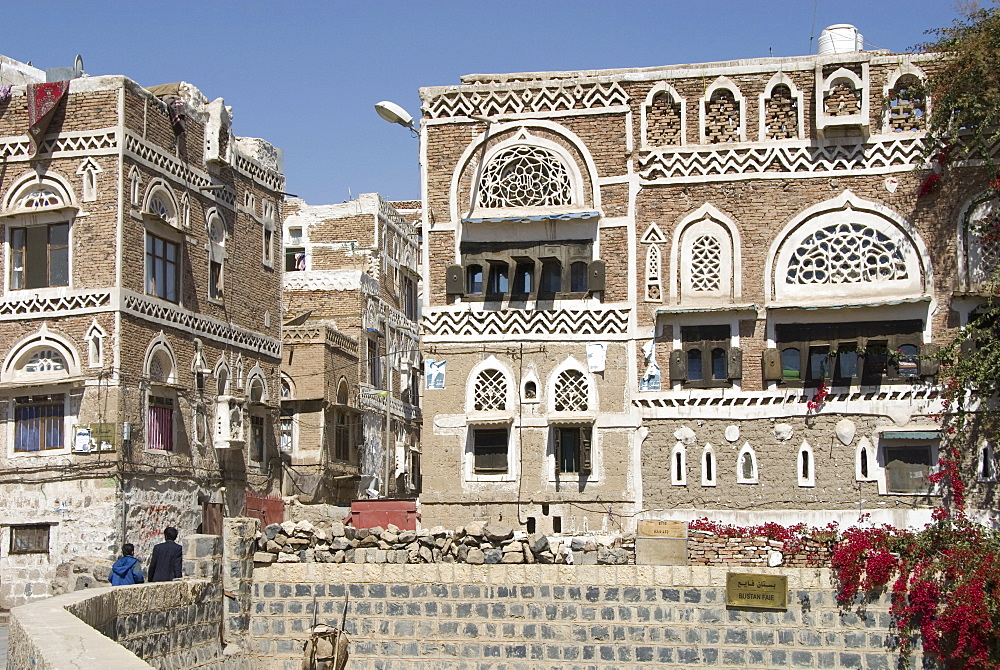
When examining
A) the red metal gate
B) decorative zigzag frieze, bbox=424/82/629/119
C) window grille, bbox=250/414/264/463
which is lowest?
the red metal gate

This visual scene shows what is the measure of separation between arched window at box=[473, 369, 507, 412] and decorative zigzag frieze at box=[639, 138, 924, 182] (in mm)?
4859

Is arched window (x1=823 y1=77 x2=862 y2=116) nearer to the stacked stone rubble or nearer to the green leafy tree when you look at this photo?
the green leafy tree

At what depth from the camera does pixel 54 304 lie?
29.0 meters

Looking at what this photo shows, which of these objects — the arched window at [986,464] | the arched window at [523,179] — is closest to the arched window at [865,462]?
the arched window at [986,464]

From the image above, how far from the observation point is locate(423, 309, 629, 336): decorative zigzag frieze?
2609cm

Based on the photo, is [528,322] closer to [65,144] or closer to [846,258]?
[846,258]

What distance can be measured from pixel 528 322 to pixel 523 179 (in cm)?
288

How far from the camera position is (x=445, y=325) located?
26.6 m

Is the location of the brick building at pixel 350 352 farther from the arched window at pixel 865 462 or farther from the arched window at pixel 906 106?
the arched window at pixel 906 106

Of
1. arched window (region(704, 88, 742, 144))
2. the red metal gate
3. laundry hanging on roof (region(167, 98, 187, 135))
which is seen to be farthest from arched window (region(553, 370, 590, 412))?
laundry hanging on roof (region(167, 98, 187, 135))

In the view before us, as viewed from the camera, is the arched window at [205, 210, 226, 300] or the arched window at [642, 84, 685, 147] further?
the arched window at [205, 210, 226, 300]

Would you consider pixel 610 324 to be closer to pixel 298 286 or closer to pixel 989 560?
pixel 989 560

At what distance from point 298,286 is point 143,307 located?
541 inches

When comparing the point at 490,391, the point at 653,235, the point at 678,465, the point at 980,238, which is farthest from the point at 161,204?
the point at 980,238
